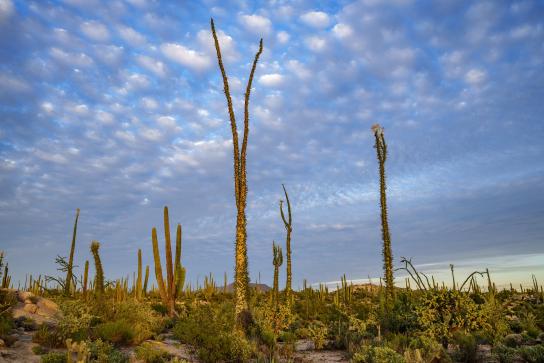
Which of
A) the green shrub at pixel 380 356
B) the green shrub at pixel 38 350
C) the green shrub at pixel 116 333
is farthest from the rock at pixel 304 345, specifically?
the green shrub at pixel 38 350

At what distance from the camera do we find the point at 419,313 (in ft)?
36.1

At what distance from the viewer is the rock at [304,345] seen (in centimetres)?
1165

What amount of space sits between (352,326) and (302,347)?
2.42 m

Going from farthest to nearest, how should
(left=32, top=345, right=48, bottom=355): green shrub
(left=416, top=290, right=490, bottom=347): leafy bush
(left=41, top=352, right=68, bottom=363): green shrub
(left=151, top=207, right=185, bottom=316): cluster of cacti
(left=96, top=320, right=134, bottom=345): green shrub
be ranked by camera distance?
(left=151, top=207, right=185, bottom=316): cluster of cacti < (left=416, top=290, right=490, bottom=347): leafy bush < (left=96, top=320, right=134, bottom=345): green shrub < (left=32, top=345, right=48, bottom=355): green shrub < (left=41, top=352, right=68, bottom=363): green shrub

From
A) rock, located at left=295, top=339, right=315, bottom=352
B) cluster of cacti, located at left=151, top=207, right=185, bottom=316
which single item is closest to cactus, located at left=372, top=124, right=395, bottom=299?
rock, located at left=295, top=339, right=315, bottom=352

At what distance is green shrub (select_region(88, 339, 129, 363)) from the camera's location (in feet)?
26.4

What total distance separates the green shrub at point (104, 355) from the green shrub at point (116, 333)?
916mm

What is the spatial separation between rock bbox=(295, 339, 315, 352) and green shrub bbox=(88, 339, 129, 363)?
473 centimetres

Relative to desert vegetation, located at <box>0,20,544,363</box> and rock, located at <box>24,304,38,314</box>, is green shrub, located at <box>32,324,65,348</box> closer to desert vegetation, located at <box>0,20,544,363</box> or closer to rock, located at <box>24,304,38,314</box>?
desert vegetation, located at <box>0,20,544,363</box>

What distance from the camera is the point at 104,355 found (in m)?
8.02

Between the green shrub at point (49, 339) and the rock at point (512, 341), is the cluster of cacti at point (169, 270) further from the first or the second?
the rock at point (512, 341)

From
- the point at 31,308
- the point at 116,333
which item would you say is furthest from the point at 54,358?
the point at 31,308

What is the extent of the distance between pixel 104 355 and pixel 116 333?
2.00m

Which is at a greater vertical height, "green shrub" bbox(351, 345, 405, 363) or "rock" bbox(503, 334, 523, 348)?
"green shrub" bbox(351, 345, 405, 363)
